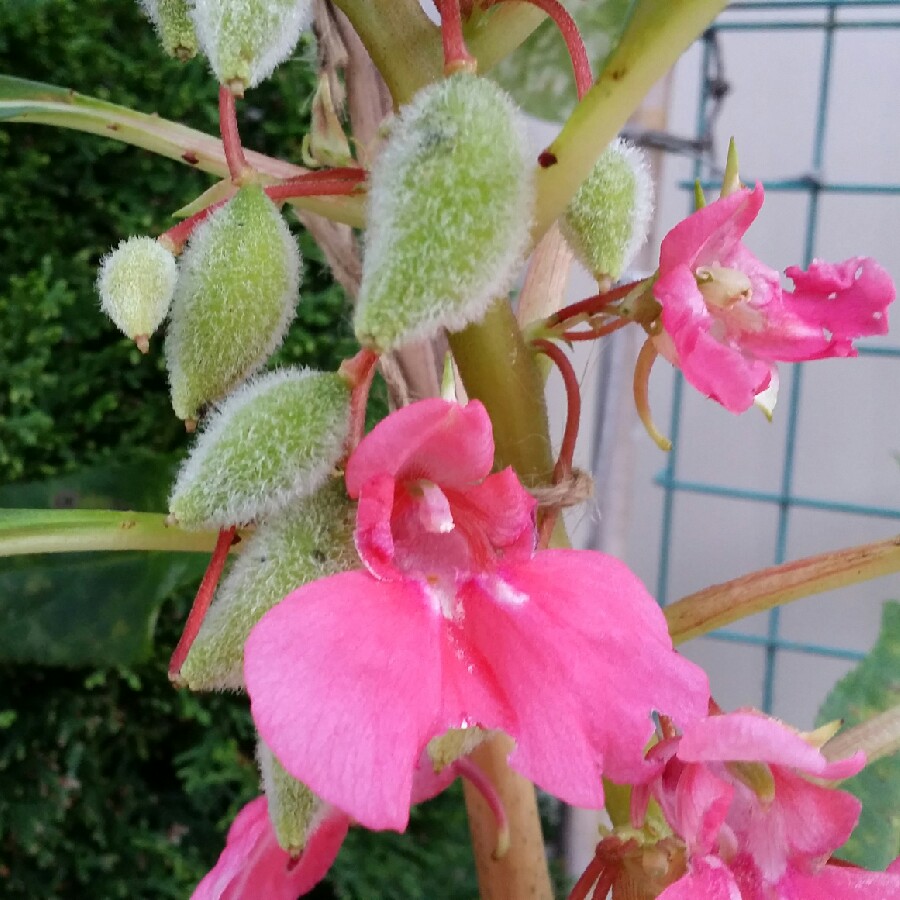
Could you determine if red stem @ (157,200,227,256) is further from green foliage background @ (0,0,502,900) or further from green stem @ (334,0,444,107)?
green foliage background @ (0,0,502,900)

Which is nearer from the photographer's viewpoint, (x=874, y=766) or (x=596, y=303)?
(x=596, y=303)

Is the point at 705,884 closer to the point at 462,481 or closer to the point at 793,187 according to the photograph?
the point at 462,481

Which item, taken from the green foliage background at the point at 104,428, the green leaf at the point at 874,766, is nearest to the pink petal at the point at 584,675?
the green leaf at the point at 874,766

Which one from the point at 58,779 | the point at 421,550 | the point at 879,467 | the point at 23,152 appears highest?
the point at 23,152

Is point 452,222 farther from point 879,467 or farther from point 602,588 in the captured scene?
point 879,467

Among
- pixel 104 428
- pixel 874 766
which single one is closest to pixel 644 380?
pixel 874 766

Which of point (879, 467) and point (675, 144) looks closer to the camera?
point (675, 144)

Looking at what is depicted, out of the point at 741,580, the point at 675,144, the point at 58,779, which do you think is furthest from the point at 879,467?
the point at 58,779
